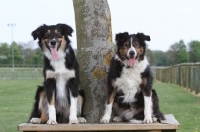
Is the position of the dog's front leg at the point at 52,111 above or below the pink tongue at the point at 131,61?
below

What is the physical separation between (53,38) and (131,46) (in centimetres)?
120

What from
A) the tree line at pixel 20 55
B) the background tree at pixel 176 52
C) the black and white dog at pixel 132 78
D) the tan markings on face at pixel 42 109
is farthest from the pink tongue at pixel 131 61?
the tree line at pixel 20 55

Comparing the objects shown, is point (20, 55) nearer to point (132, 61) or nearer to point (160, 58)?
point (160, 58)

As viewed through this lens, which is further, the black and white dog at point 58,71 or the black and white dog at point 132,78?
the black and white dog at point 132,78

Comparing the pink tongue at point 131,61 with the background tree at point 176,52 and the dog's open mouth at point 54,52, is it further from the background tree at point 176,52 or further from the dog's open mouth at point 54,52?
the background tree at point 176,52

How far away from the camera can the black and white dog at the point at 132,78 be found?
17.9 feet

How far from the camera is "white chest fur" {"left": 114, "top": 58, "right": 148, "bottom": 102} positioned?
18.0 feet

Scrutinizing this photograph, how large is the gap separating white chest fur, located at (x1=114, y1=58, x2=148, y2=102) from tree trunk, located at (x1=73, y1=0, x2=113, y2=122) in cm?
54

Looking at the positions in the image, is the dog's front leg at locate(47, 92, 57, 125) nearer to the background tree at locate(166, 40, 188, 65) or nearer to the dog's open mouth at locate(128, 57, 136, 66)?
the dog's open mouth at locate(128, 57, 136, 66)

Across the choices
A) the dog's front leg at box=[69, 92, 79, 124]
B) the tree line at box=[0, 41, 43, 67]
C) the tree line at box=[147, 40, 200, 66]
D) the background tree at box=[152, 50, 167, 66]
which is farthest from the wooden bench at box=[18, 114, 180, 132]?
the tree line at box=[0, 41, 43, 67]

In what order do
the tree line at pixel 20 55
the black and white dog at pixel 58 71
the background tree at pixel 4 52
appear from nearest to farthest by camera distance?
the black and white dog at pixel 58 71 → the tree line at pixel 20 55 → the background tree at pixel 4 52

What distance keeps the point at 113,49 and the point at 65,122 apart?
60.8 inches

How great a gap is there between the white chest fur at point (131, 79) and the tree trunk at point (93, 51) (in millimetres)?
541

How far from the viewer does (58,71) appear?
5.29 meters
